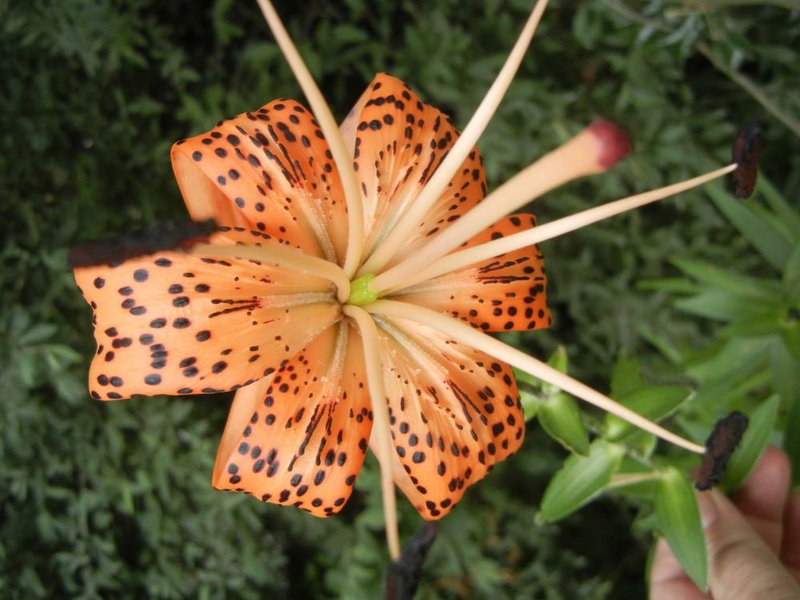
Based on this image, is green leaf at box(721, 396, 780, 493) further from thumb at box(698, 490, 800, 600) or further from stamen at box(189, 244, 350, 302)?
stamen at box(189, 244, 350, 302)

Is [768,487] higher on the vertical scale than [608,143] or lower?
lower

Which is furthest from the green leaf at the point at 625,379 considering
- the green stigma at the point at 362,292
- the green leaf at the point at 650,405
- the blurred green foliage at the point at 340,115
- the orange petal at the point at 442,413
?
the green stigma at the point at 362,292

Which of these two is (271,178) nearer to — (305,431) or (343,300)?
(343,300)

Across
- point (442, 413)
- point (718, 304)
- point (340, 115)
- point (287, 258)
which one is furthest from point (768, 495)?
point (340, 115)

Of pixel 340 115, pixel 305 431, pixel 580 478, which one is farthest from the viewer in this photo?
pixel 340 115

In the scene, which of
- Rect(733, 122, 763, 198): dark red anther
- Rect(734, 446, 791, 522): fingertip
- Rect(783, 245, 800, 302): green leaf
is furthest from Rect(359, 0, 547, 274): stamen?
Rect(783, 245, 800, 302): green leaf

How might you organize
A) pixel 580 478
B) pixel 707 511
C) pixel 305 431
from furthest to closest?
pixel 707 511 < pixel 580 478 < pixel 305 431

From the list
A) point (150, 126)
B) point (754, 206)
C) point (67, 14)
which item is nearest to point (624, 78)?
point (754, 206)

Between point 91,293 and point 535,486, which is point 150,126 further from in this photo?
point 535,486

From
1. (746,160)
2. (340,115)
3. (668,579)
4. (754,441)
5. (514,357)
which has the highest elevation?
(746,160)
